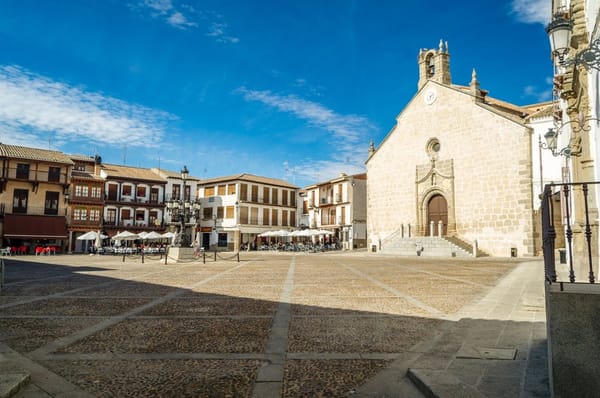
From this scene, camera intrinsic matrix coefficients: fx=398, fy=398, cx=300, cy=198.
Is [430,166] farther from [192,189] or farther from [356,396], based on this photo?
[192,189]

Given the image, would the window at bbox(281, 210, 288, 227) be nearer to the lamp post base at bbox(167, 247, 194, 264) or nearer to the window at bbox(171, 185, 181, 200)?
the window at bbox(171, 185, 181, 200)

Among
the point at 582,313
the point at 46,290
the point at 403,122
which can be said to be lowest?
the point at 46,290

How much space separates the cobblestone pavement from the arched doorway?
58.9 feet

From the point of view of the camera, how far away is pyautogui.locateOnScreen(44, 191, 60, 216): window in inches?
1388

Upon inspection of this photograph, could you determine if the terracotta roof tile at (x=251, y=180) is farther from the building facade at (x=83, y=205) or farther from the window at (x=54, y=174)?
the window at (x=54, y=174)

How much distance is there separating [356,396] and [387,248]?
2510 cm

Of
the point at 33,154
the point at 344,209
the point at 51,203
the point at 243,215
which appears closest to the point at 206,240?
the point at 243,215

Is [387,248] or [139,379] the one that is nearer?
[139,379]

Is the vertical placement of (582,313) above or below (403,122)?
below

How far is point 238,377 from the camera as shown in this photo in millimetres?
3557

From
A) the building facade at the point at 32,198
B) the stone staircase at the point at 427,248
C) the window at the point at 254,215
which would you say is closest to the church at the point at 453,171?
the stone staircase at the point at 427,248

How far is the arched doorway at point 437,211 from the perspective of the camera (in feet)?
87.1

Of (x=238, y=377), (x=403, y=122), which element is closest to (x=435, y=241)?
(x=403, y=122)

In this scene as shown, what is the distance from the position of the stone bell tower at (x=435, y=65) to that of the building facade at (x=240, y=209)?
22450 millimetres
